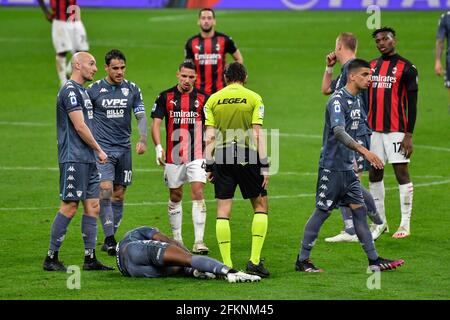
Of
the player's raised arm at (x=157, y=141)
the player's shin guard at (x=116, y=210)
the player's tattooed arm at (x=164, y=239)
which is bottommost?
the player's tattooed arm at (x=164, y=239)

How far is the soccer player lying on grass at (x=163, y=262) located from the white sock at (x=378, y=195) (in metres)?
3.37

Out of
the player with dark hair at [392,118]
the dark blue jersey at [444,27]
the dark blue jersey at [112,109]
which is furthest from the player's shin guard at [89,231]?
the dark blue jersey at [444,27]

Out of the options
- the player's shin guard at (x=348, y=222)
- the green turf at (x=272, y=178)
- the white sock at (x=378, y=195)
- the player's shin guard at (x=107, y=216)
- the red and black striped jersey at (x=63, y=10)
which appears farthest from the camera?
the red and black striped jersey at (x=63, y=10)

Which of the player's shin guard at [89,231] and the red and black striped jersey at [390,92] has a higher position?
the red and black striped jersey at [390,92]

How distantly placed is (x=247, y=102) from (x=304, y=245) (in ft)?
5.54

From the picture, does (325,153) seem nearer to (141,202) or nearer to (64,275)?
(64,275)

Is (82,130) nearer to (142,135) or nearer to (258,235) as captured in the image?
(142,135)

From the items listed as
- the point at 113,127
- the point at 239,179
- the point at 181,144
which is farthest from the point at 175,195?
the point at 239,179

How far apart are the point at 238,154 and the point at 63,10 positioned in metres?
15.9

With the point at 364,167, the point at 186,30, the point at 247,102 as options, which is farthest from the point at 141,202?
the point at 186,30

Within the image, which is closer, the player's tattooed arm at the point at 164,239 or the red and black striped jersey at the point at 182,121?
the player's tattooed arm at the point at 164,239

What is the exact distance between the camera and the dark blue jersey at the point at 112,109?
1402cm

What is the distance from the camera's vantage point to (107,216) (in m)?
13.8

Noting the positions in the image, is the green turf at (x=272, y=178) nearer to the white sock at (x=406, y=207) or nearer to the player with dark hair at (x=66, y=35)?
the white sock at (x=406, y=207)
